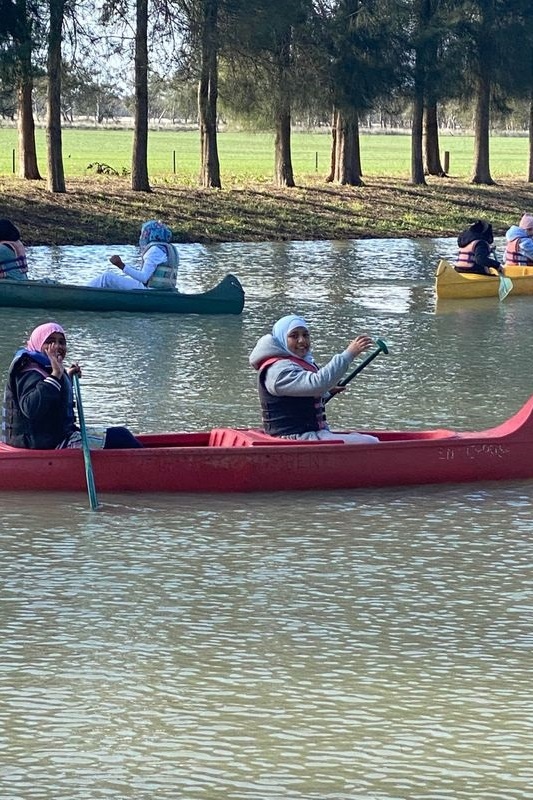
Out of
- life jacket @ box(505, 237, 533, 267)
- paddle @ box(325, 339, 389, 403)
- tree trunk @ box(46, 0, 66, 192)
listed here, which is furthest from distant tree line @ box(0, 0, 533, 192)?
paddle @ box(325, 339, 389, 403)

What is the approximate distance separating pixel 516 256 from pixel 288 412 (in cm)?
1503

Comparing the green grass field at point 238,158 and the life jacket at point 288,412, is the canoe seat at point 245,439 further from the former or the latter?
the green grass field at point 238,158

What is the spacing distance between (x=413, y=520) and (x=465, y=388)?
5.23 meters

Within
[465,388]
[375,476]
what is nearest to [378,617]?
[375,476]

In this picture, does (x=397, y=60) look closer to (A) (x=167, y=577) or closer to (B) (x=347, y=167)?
(B) (x=347, y=167)

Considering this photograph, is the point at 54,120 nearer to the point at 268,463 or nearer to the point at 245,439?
the point at 245,439

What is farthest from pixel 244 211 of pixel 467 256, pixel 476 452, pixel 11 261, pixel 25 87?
pixel 476 452

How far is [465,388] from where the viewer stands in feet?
51.8

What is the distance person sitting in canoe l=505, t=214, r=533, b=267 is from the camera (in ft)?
84.2

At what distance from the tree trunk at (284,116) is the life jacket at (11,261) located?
2070cm

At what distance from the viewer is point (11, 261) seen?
2214cm

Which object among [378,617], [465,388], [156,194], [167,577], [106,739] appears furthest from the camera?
[156,194]

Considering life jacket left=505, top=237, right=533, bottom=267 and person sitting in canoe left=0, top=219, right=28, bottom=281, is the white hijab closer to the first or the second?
person sitting in canoe left=0, top=219, right=28, bottom=281

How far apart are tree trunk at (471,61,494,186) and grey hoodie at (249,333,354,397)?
38.6 m
